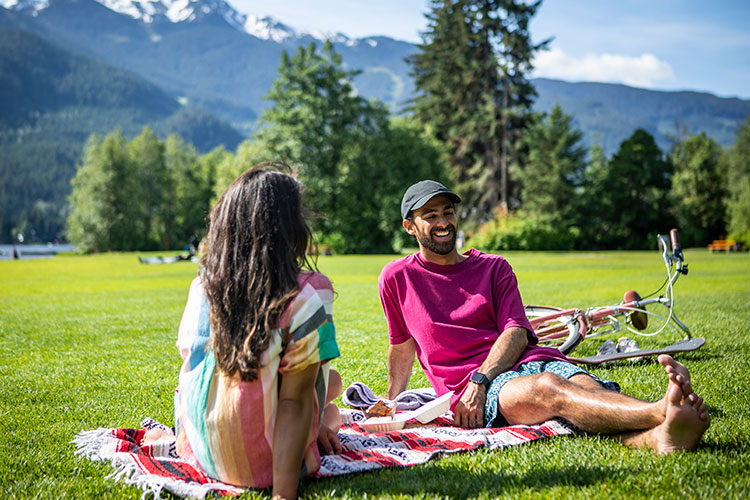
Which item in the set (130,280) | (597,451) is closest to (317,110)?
(130,280)

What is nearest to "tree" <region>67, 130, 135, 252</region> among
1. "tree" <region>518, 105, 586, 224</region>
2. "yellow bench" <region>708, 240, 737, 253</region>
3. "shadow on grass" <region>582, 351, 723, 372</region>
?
"tree" <region>518, 105, 586, 224</region>

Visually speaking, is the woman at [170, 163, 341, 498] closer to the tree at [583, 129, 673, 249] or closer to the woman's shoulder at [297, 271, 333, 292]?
the woman's shoulder at [297, 271, 333, 292]

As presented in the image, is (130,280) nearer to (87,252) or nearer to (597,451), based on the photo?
(597,451)

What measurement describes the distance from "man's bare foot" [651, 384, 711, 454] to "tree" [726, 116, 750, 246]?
42624 millimetres

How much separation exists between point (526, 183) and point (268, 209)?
4332 centimetres

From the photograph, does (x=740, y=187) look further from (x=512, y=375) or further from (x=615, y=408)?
(x=615, y=408)

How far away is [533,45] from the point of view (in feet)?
144

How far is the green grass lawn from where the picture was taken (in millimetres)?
2758

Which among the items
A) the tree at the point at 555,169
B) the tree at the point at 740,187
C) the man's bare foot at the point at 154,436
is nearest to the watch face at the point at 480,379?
the man's bare foot at the point at 154,436

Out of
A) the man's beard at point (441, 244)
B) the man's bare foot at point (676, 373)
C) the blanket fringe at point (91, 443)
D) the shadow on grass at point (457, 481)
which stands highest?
the man's beard at point (441, 244)

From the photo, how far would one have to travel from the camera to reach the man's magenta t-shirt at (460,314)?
3707mm

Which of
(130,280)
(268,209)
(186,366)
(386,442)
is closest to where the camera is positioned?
(268,209)

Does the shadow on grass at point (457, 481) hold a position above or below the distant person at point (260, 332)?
below

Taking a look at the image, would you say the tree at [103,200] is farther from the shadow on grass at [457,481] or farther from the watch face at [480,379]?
the shadow on grass at [457,481]
